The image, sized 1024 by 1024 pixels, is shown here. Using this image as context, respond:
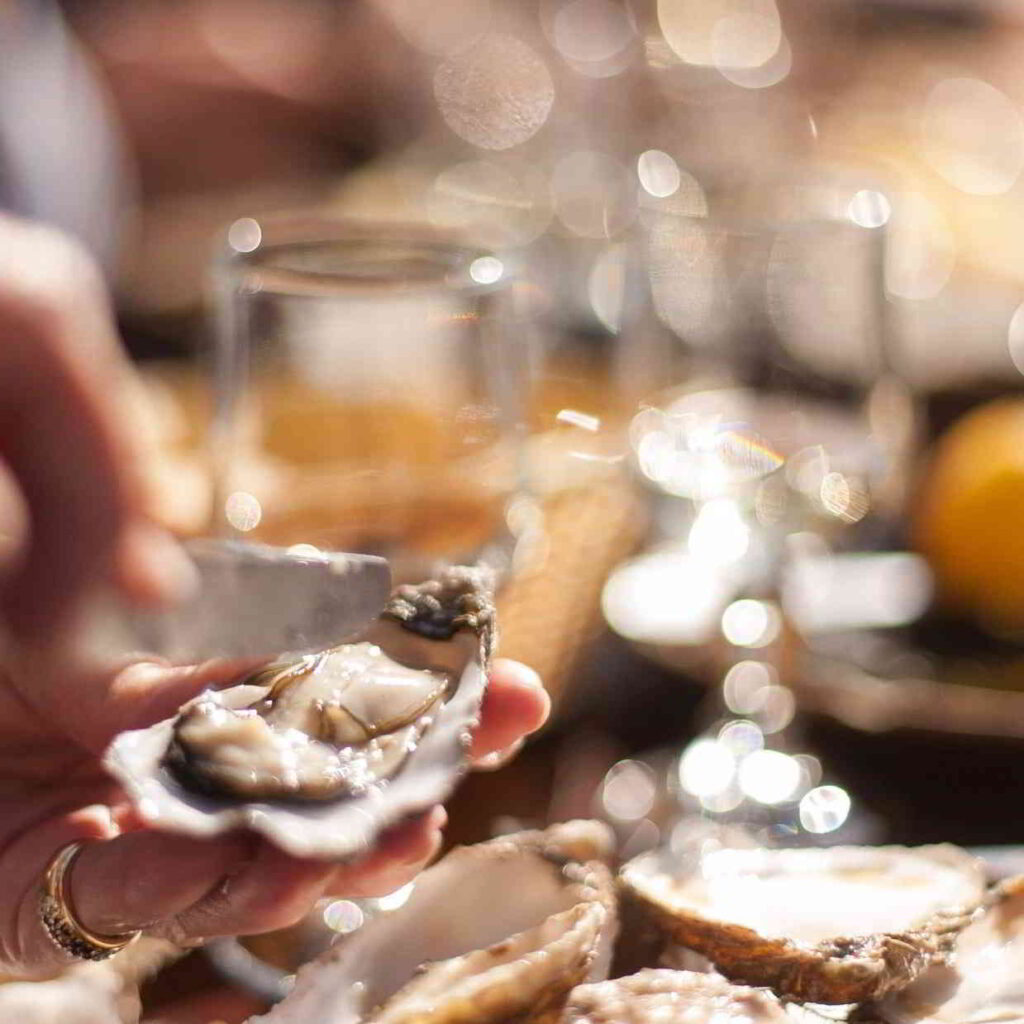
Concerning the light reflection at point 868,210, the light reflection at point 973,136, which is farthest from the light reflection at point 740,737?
the light reflection at point 973,136

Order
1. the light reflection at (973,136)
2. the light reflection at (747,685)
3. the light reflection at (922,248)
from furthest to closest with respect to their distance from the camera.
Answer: the light reflection at (973,136), the light reflection at (922,248), the light reflection at (747,685)

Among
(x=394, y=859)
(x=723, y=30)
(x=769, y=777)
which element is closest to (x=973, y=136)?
(x=723, y=30)

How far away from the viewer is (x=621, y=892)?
37cm

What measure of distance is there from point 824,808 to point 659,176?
2.13ft

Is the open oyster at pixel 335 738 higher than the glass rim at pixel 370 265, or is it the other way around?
the glass rim at pixel 370 265

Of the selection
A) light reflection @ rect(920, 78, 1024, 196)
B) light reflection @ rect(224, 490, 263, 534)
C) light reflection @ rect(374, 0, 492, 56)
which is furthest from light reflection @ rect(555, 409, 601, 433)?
light reflection @ rect(374, 0, 492, 56)

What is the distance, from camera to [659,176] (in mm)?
1141

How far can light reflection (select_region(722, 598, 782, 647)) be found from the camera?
0.83 meters

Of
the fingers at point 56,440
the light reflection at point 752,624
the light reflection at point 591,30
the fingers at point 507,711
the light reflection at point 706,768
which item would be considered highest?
the light reflection at point 591,30

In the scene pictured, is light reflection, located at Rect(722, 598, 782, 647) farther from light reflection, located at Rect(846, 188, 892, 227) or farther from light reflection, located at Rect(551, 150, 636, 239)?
light reflection, located at Rect(551, 150, 636, 239)

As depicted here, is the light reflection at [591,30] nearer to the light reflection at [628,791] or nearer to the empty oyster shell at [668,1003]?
the light reflection at [628,791]

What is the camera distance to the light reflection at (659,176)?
1077mm

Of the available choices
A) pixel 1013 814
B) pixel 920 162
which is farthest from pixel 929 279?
pixel 1013 814

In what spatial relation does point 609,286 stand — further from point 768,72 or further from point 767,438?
point 768,72
